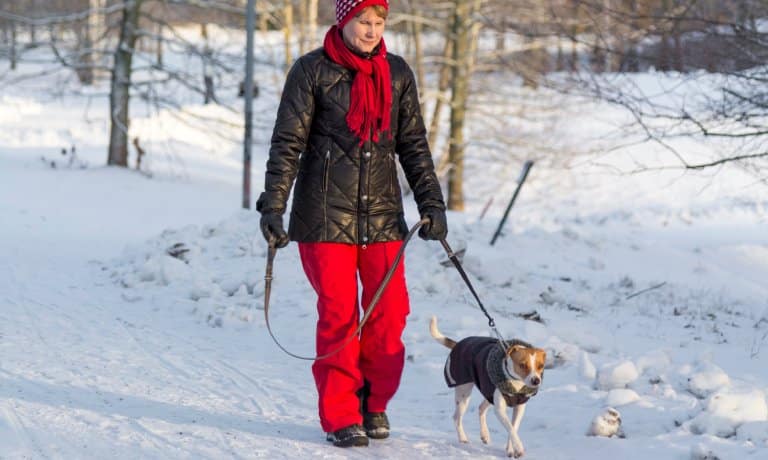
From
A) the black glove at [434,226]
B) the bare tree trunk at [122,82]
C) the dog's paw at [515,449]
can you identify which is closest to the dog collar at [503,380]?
the dog's paw at [515,449]

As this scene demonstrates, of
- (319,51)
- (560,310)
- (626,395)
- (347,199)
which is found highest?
(319,51)

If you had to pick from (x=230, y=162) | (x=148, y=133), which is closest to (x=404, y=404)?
(x=230, y=162)

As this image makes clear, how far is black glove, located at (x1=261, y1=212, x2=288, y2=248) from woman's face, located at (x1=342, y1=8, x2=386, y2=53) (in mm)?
901

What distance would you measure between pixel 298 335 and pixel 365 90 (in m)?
3.43

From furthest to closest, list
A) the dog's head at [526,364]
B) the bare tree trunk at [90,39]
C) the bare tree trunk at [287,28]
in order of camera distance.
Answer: the bare tree trunk at [287,28] < the bare tree trunk at [90,39] < the dog's head at [526,364]

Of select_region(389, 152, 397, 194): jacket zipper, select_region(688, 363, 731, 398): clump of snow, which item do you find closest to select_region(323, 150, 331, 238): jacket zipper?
select_region(389, 152, 397, 194): jacket zipper

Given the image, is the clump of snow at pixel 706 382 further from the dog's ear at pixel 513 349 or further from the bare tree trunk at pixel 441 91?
the bare tree trunk at pixel 441 91

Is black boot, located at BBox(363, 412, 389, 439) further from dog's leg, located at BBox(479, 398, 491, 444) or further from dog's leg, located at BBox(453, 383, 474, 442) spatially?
dog's leg, located at BBox(479, 398, 491, 444)

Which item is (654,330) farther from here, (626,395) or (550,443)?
(550,443)

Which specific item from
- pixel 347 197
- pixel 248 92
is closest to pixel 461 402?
pixel 347 197

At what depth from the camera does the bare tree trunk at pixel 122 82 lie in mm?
22016

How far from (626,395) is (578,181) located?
915 inches

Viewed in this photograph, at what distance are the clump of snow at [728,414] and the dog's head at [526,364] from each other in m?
0.99

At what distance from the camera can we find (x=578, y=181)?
28391 mm
